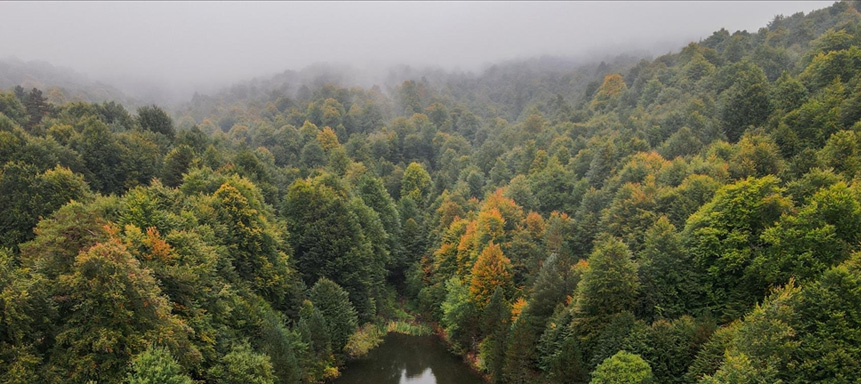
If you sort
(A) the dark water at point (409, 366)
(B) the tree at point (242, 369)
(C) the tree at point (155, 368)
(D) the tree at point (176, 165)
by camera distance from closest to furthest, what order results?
(C) the tree at point (155, 368), (B) the tree at point (242, 369), (A) the dark water at point (409, 366), (D) the tree at point (176, 165)

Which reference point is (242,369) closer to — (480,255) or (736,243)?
(480,255)

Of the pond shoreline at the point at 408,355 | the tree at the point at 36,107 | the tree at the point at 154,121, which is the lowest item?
the pond shoreline at the point at 408,355

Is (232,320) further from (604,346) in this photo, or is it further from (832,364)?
(832,364)

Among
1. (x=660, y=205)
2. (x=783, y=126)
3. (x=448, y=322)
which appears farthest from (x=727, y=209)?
(x=448, y=322)

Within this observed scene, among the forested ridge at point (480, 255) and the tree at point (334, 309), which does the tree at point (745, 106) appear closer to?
the forested ridge at point (480, 255)

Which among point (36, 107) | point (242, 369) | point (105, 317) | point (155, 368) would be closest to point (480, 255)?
point (242, 369)

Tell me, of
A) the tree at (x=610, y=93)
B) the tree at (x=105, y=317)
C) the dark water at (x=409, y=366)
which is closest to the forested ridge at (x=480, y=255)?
the tree at (x=105, y=317)
